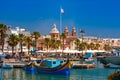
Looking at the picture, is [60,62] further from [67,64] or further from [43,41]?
[43,41]

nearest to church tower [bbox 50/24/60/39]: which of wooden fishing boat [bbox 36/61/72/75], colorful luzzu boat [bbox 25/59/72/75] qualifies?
colorful luzzu boat [bbox 25/59/72/75]

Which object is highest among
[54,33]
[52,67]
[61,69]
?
[54,33]

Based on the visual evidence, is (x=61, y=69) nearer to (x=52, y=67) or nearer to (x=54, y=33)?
(x=52, y=67)

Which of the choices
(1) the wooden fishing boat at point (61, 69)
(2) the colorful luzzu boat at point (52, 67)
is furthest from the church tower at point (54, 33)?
(1) the wooden fishing boat at point (61, 69)

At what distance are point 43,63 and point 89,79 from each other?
12.3 m

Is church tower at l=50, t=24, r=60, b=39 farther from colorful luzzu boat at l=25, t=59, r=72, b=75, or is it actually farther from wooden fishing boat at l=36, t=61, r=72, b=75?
wooden fishing boat at l=36, t=61, r=72, b=75

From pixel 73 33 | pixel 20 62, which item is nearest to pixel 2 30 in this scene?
pixel 20 62

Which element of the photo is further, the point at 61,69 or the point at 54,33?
the point at 54,33

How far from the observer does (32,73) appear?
64.2 metres

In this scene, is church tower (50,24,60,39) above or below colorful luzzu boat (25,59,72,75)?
above

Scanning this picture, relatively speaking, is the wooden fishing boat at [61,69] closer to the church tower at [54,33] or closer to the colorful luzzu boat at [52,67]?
the colorful luzzu boat at [52,67]

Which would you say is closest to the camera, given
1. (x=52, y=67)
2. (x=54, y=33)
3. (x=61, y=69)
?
(x=61, y=69)

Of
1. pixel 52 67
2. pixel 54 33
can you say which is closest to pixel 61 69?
pixel 52 67

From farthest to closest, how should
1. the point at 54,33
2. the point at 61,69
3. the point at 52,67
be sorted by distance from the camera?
the point at 54,33
the point at 52,67
the point at 61,69
